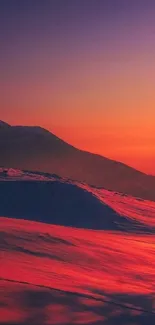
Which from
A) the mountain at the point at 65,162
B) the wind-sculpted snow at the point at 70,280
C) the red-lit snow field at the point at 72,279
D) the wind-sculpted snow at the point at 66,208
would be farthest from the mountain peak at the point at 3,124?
the wind-sculpted snow at the point at 70,280

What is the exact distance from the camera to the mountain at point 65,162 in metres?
53.0

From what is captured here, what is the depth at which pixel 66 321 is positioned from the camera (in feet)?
22.1

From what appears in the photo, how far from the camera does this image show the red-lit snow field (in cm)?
703

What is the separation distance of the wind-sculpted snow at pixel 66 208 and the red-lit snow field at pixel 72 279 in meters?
4.60

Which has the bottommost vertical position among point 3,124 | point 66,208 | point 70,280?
point 70,280

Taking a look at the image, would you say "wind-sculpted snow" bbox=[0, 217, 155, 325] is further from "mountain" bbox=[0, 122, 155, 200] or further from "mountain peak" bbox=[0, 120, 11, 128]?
"mountain peak" bbox=[0, 120, 11, 128]

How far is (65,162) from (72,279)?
183 feet

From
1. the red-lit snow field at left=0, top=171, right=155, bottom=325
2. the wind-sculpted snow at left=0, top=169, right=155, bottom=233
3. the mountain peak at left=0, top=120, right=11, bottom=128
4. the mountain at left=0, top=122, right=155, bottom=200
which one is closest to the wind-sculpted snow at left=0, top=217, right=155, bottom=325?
the red-lit snow field at left=0, top=171, right=155, bottom=325

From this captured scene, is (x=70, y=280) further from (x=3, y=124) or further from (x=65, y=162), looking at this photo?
(x=3, y=124)

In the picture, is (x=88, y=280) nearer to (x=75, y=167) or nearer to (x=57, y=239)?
(x=57, y=239)

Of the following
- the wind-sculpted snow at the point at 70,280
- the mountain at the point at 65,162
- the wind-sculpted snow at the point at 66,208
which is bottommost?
the wind-sculpted snow at the point at 70,280

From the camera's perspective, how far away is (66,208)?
21.3m

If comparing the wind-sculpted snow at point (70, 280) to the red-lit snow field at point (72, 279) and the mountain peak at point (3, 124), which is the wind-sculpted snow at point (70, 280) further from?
the mountain peak at point (3, 124)

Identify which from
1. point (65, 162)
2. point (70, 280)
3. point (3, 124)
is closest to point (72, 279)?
point (70, 280)
